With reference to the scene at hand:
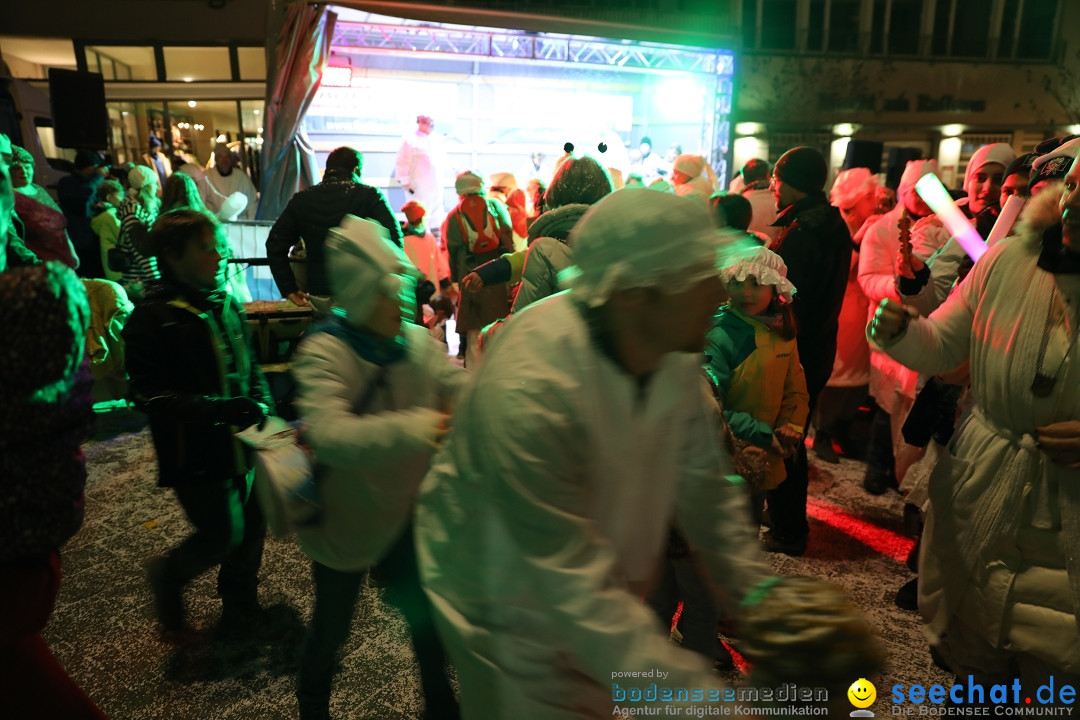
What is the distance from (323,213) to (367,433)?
334 cm

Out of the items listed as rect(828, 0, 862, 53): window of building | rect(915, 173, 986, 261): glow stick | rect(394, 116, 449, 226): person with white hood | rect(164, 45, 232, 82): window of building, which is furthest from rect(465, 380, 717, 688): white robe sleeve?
rect(828, 0, 862, 53): window of building

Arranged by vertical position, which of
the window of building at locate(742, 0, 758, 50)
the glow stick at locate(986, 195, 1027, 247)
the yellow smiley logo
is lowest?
the yellow smiley logo

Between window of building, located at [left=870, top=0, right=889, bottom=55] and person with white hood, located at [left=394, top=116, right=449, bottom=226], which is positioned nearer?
person with white hood, located at [left=394, top=116, right=449, bottom=226]

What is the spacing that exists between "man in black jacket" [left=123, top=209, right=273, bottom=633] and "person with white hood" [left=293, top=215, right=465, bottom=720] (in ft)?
2.78

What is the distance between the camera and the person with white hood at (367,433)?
6.37 feet

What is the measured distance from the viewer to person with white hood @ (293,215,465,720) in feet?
6.37

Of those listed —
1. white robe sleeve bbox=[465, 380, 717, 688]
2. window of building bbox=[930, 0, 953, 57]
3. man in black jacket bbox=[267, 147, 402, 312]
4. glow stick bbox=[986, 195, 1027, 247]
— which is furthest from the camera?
window of building bbox=[930, 0, 953, 57]

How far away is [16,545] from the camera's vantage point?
142cm

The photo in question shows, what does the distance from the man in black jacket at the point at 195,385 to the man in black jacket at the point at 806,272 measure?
3.09 metres

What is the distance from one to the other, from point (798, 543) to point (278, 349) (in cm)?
478

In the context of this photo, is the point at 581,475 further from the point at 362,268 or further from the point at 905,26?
the point at 905,26

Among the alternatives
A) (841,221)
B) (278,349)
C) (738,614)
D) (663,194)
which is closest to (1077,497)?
(738,614)

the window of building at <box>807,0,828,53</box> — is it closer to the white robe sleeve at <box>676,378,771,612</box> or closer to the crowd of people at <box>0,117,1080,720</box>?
the crowd of people at <box>0,117,1080,720</box>

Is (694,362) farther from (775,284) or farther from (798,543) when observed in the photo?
(798,543)
